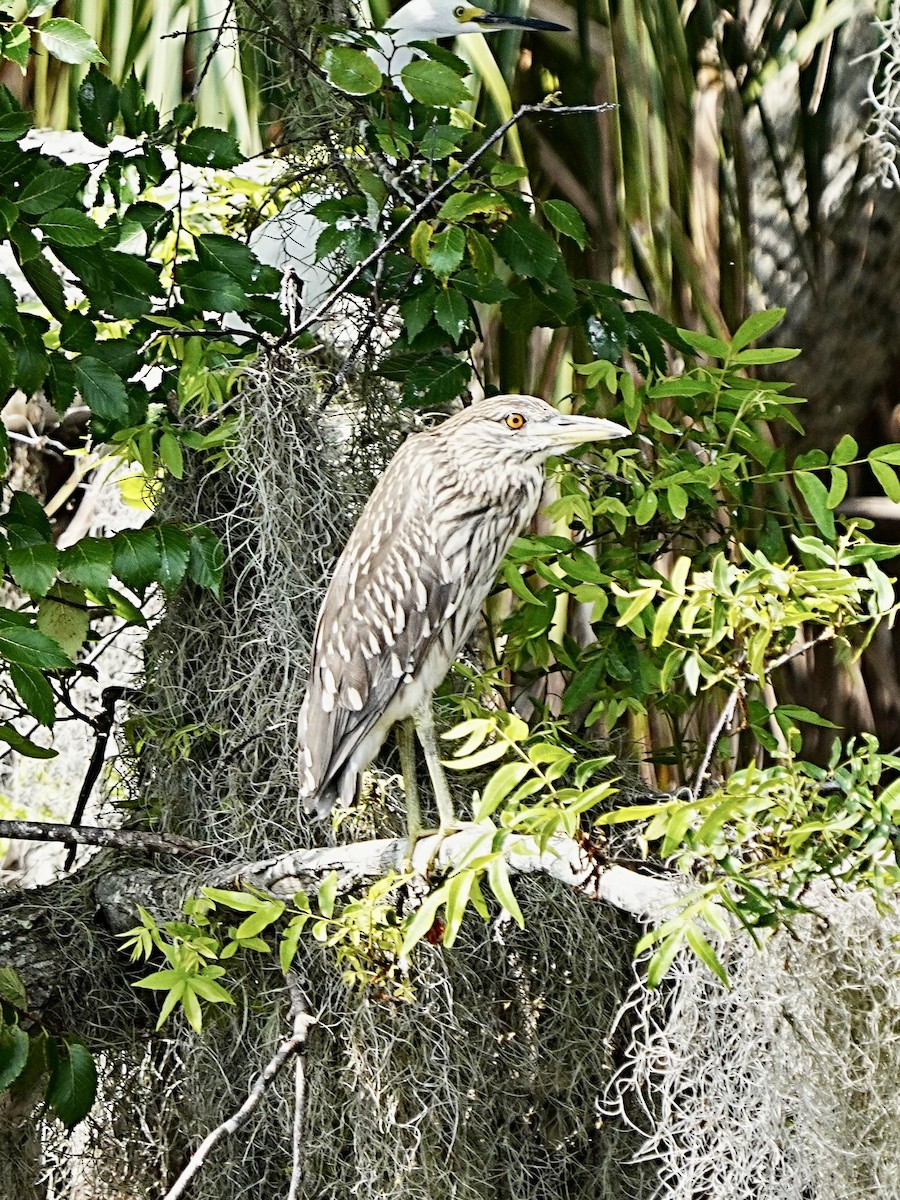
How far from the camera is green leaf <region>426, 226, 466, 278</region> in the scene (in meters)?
1.30

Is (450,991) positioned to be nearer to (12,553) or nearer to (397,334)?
(12,553)

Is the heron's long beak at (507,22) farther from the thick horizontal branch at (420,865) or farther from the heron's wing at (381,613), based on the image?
the thick horizontal branch at (420,865)

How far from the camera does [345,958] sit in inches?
50.7

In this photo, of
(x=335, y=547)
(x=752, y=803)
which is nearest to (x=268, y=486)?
(x=335, y=547)

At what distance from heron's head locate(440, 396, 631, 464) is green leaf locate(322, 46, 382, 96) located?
342 millimetres

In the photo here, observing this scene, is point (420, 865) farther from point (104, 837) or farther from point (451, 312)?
point (451, 312)

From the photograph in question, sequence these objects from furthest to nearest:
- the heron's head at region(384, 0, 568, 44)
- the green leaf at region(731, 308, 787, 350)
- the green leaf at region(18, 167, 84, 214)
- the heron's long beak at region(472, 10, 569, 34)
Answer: the heron's long beak at region(472, 10, 569, 34) → the heron's head at region(384, 0, 568, 44) → the green leaf at region(731, 308, 787, 350) → the green leaf at region(18, 167, 84, 214)

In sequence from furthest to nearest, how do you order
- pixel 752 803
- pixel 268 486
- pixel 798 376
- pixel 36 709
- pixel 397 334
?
pixel 798 376 → pixel 397 334 → pixel 268 486 → pixel 36 709 → pixel 752 803

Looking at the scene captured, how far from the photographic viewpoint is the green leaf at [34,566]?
3.85 feet

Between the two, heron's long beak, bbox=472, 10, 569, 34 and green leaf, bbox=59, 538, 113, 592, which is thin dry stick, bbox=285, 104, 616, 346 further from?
heron's long beak, bbox=472, 10, 569, 34

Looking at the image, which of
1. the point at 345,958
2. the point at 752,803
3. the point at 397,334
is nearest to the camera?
the point at 752,803

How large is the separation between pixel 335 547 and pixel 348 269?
366mm

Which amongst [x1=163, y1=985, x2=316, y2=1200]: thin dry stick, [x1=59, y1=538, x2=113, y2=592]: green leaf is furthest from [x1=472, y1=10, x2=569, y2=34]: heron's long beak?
[x1=163, y1=985, x2=316, y2=1200]: thin dry stick

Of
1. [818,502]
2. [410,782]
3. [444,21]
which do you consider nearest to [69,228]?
[410,782]
